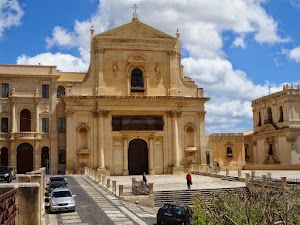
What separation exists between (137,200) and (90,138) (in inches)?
844

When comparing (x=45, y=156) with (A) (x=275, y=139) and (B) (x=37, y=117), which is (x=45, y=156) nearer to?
(B) (x=37, y=117)

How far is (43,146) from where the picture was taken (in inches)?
1996

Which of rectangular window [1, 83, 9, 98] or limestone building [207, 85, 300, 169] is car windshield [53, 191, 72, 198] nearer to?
rectangular window [1, 83, 9, 98]

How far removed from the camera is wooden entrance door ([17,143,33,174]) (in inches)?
1960

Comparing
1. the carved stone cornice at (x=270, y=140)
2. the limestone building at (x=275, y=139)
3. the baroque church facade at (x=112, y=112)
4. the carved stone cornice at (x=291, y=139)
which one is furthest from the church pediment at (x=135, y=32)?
the carved stone cornice at (x=270, y=140)

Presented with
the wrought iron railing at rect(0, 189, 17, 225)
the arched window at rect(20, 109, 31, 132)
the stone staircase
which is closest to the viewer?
the wrought iron railing at rect(0, 189, 17, 225)

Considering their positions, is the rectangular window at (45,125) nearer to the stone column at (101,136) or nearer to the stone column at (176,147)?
the stone column at (101,136)


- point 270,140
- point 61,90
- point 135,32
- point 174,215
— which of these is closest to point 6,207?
point 174,215

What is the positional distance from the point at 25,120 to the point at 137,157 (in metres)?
13.6

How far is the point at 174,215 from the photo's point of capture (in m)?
21.2

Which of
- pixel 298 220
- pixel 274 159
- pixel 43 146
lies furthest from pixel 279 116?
pixel 298 220

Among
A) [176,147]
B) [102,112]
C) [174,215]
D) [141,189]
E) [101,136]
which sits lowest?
[174,215]

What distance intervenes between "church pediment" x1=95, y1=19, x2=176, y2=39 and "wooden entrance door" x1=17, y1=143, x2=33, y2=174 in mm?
15074

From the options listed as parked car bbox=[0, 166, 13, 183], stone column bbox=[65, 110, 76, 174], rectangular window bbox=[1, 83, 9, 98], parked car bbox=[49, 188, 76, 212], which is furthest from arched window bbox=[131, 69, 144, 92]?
parked car bbox=[49, 188, 76, 212]
